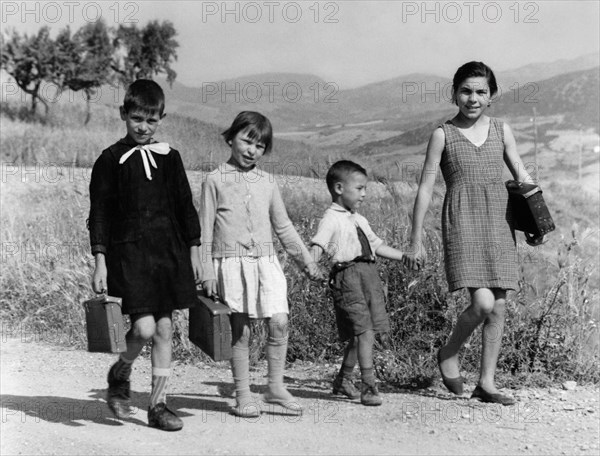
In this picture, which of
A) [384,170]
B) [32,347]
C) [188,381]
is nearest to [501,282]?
[188,381]

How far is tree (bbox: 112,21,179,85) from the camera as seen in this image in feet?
144

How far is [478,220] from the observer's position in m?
5.66

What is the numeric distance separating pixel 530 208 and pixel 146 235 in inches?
84.2

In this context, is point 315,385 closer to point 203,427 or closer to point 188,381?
point 188,381

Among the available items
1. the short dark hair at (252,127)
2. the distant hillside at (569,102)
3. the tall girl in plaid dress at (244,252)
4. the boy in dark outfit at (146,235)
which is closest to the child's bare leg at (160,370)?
the boy in dark outfit at (146,235)

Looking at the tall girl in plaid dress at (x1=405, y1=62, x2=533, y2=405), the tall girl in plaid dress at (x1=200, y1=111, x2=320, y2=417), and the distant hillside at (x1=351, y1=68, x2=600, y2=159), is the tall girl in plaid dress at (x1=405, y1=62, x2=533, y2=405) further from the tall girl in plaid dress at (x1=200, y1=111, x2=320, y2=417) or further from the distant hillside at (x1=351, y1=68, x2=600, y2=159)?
the distant hillside at (x1=351, y1=68, x2=600, y2=159)

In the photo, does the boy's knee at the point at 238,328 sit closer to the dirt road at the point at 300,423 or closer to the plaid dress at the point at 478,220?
the dirt road at the point at 300,423

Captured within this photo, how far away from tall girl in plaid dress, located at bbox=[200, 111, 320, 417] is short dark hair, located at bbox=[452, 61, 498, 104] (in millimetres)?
1148

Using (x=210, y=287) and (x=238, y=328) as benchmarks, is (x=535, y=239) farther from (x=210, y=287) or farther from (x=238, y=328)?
(x=210, y=287)

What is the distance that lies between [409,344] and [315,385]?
72 centimetres

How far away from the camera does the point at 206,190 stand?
5.29m

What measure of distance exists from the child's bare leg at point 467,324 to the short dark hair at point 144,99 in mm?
2040

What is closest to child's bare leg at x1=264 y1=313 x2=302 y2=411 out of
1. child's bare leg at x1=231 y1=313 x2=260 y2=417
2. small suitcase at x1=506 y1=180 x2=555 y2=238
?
child's bare leg at x1=231 y1=313 x2=260 y2=417

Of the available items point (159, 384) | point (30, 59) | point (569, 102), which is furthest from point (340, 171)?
point (569, 102)
